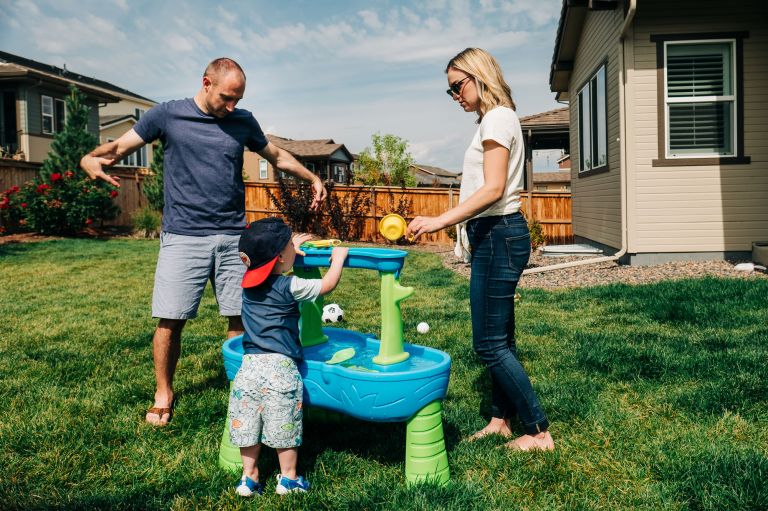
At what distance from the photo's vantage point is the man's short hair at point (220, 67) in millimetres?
3453

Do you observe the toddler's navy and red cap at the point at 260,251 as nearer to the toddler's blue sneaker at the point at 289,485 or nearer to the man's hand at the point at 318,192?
the toddler's blue sneaker at the point at 289,485

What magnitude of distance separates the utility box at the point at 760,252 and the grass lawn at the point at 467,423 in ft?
7.38

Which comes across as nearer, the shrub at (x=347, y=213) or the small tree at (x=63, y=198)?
the small tree at (x=63, y=198)

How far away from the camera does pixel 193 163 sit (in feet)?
11.9

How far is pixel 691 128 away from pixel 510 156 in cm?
767

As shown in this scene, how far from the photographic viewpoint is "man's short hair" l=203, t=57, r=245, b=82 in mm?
3453

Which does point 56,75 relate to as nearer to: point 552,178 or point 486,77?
point 486,77

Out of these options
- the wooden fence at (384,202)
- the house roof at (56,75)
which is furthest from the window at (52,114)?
the wooden fence at (384,202)

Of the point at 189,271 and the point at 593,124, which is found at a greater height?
the point at 593,124

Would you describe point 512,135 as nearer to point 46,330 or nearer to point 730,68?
point 46,330

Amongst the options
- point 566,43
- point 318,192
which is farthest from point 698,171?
point 318,192

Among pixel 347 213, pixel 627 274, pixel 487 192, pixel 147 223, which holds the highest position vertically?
pixel 347 213

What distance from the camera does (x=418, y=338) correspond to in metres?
5.46

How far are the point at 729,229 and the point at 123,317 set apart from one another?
8432mm
